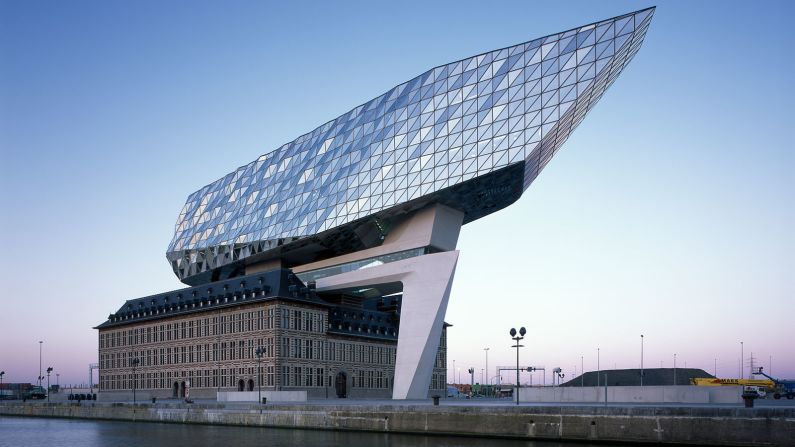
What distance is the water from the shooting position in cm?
4734

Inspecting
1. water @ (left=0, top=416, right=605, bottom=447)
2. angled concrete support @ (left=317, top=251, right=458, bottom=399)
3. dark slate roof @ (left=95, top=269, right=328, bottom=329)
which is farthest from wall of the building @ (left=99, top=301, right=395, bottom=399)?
water @ (left=0, top=416, right=605, bottom=447)

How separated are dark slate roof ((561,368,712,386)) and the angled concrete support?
2389 centimetres

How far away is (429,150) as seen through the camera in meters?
78.2

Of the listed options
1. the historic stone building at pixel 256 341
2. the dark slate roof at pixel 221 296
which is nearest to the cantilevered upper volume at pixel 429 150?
the dark slate roof at pixel 221 296

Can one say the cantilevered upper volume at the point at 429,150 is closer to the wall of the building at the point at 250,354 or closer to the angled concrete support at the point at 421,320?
the angled concrete support at the point at 421,320

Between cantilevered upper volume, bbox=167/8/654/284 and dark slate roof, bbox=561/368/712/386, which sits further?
dark slate roof, bbox=561/368/712/386

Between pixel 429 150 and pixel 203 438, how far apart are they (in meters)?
36.7

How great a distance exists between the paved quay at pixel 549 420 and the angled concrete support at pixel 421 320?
60.9 ft

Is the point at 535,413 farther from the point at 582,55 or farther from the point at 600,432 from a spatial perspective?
the point at 582,55

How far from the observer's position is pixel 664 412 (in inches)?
1650

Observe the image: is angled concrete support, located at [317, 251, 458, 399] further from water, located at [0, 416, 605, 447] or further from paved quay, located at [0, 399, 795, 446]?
water, located at [0, 416, 605, 447]

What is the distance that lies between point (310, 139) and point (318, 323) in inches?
885

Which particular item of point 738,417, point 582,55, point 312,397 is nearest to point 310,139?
point 312,397

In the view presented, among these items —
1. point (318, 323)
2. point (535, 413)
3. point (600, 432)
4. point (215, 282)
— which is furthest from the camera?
point (215, 282)
